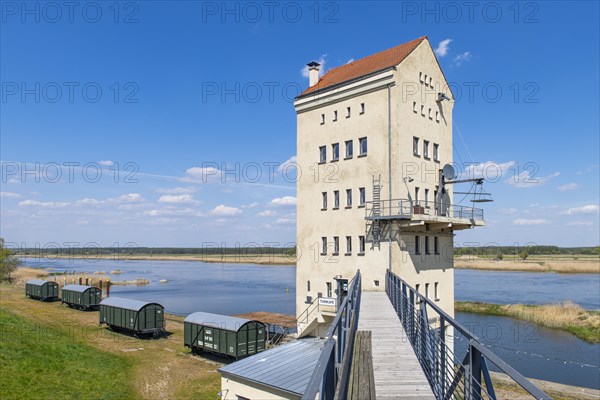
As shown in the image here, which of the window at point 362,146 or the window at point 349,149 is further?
the window at point 349,149

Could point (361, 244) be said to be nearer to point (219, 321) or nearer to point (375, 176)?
point (375, 176)

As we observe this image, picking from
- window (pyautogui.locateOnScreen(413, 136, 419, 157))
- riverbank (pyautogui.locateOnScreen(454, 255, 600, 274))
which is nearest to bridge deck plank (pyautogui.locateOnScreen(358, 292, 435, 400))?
window (pyautogui.locateOnScreen(413, 136, 419, 157))

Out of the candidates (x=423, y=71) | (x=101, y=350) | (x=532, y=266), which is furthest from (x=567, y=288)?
(x=101, y=350)

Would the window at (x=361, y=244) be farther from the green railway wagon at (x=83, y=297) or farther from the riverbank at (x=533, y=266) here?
the riverbank at (x=533, y=266)

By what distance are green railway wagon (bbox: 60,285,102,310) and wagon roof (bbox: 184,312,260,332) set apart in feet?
Answer: 71.4

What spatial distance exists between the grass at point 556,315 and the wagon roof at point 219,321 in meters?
33.4

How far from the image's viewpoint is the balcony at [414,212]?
21625 millimetres

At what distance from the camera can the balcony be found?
21.6 m

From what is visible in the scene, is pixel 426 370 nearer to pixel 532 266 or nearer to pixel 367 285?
pixel 367 285

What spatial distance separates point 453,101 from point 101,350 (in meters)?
28.7

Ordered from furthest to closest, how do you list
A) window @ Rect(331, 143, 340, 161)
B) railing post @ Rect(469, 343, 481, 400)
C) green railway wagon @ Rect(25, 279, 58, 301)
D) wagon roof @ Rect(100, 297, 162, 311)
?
green railway wagon @ Rect(25, 279, 58, 301)
wagon roof @ Rect(100, 297, 162, 311)
window @ Rect(331, 143, 340, 161)
railing post @ Rect(469, 343, 481, 400)

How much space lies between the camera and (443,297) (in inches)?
1010

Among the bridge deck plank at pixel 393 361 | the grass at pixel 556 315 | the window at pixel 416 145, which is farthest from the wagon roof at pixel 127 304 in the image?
the grass at pixel 556 315

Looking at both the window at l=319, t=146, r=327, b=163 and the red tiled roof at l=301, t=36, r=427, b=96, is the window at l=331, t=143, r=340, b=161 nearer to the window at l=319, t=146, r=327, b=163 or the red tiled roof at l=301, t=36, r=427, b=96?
the window at l=319, t=146, r=327, b=163
